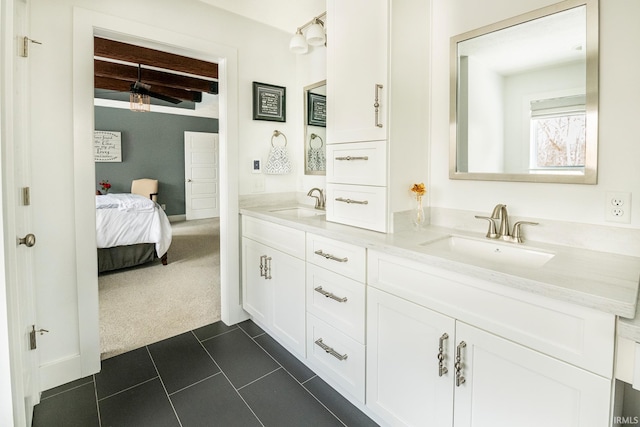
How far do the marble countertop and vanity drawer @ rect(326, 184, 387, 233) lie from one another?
9 centimetres

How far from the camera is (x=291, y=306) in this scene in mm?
2031

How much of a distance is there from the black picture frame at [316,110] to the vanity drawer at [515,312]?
1.60 meters

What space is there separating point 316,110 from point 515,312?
6.93 ft

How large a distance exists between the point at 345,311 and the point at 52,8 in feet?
7.27

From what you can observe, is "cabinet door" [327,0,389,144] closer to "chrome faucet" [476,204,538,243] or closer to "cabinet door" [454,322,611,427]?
"chrome faucet" [476,204,538,243]

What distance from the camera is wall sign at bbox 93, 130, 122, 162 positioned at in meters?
6.28

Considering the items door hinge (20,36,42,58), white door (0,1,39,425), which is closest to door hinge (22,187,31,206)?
white door (0,1,39,425)

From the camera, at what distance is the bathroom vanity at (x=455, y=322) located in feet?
3.00

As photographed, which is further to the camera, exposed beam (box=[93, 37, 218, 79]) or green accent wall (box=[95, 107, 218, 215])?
green accent wall (box=[95, 107, 218, 215])

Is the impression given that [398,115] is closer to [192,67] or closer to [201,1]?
[201,1]

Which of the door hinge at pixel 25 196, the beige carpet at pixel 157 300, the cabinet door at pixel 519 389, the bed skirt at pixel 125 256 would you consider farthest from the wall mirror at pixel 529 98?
the bed skirt at pixel 125 256

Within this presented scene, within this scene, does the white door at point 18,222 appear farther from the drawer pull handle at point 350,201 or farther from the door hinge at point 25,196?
the drawer pull handle at point 350,201

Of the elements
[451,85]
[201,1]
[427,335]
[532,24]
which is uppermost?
[201,1]

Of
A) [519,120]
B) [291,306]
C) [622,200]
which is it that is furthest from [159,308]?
[622,200]
